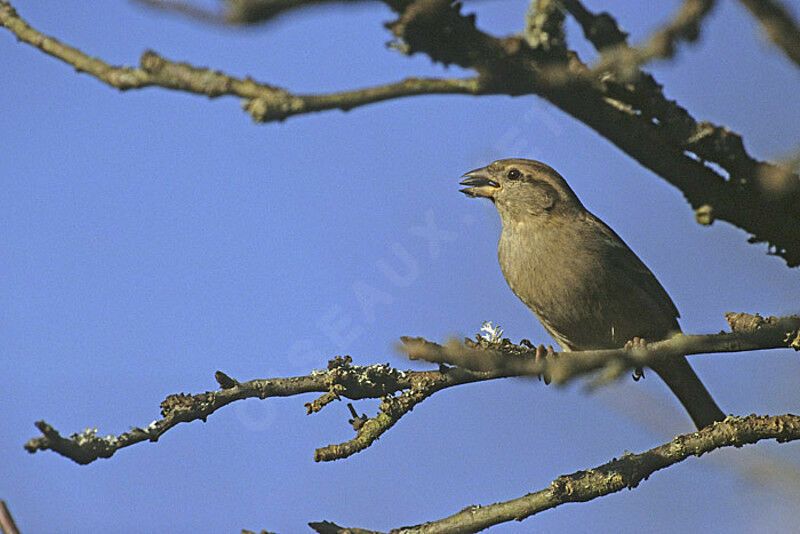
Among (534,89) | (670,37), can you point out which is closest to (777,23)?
(670,37)

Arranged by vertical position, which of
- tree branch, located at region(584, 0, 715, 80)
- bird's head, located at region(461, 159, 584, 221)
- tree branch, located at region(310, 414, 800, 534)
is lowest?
tree branch, located at region(310, 414, 800, 534)

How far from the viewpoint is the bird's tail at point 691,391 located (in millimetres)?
5773

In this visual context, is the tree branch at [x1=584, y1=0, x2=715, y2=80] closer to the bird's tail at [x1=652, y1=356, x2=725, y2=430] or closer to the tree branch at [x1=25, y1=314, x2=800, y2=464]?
the tree branch at [x1=25, y1=314, x2=800, y2=464]

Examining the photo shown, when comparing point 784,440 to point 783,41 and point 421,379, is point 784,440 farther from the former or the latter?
point 783,41

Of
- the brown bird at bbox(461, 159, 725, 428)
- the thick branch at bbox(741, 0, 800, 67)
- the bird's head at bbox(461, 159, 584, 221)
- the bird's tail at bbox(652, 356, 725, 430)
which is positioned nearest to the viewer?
the thick branch at bbox(741, 0, 800, 67)

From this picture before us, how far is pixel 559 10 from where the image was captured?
2.41 meters

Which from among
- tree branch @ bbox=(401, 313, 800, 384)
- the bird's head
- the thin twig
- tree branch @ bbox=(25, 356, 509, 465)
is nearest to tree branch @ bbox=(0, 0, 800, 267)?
the thin twig

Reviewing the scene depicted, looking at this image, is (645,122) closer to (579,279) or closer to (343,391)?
(343,391)

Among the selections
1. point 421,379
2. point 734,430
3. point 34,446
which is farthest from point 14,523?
point 734,430

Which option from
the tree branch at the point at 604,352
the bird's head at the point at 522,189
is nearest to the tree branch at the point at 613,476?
the tree branch at the point at 604,352

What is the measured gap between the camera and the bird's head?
6215 mm

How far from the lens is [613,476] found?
3270mm

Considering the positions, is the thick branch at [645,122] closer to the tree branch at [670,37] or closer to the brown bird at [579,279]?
the tree branch at [670,37]

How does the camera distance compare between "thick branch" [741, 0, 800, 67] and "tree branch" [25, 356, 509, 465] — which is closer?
"thick branch" [741, 0, 800, 67]
